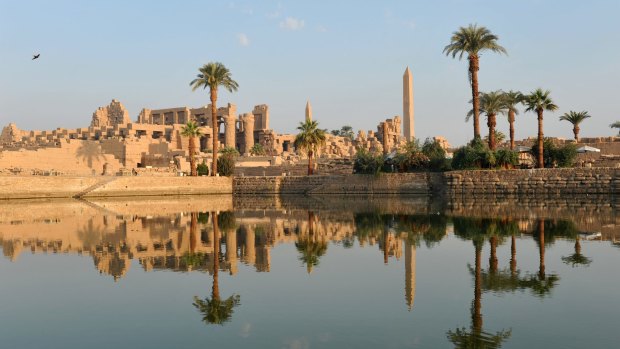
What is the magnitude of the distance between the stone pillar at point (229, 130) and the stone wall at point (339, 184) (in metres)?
31.7

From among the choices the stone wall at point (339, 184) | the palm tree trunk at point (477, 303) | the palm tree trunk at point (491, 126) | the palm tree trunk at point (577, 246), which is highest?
the palm tree trunk at point (491, 126)

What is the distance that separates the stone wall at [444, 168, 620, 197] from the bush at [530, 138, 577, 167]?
16.4 feet

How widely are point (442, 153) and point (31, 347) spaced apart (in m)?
42.6

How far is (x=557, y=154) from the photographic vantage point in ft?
143

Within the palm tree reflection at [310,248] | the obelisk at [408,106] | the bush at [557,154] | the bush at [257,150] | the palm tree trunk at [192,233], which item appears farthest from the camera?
the bush at [257,150]

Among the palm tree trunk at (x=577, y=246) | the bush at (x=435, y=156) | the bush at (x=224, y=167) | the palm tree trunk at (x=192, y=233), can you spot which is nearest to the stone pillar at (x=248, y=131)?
the bush at (x=224, y=167)

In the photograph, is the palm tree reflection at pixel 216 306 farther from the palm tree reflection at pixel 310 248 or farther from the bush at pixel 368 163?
the bush at pixel 368 163

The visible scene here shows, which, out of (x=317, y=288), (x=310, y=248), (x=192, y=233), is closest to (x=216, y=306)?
(x=317, y=288)

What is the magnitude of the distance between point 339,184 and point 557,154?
657 inches

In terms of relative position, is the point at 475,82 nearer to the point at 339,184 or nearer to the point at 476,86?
the point at 476,86

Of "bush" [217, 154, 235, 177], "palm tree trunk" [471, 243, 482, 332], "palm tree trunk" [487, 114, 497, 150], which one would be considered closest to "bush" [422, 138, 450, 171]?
"palm tree trunk" [487, 114, 497, 150]

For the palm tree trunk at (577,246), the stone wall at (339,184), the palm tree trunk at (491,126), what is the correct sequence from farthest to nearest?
the stone wall at (339,184), the palm tree trunk at (491,126), the palm tree trunk at (577,246)

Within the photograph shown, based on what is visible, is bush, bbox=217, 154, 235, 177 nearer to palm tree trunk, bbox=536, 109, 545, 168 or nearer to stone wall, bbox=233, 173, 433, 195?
stone wall, bbox=233, 173, 433, 195

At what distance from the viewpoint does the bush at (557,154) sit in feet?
141
